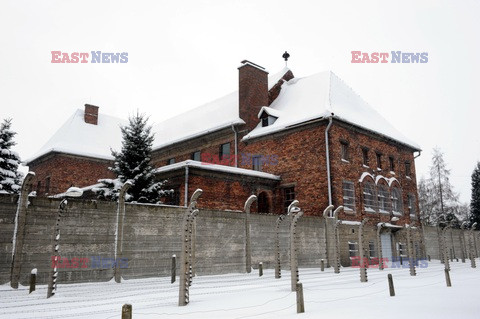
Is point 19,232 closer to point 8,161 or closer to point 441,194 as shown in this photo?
point 8,161

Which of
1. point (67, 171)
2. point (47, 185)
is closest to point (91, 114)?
point (67, 171)

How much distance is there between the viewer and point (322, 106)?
24.7 m

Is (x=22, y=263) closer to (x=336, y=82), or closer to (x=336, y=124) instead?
(x=336, y=124)

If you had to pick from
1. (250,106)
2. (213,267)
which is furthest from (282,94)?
(213,267)

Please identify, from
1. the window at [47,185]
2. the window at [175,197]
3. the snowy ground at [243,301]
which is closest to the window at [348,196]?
the window at [175,197]

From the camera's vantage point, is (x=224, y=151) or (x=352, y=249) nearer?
(x=352, y=249)

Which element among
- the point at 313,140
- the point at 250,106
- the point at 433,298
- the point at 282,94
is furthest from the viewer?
the point at 282,94

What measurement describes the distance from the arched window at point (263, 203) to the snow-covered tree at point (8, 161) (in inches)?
592

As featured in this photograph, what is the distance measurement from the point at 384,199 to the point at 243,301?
21.3 meters

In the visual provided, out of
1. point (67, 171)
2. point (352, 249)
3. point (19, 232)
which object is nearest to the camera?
point (19, 232)

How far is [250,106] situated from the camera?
90.4ft

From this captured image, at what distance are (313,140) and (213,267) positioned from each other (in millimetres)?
11991

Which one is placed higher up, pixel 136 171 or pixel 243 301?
pixel 136 171

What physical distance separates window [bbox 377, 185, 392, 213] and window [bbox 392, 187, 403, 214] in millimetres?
989
